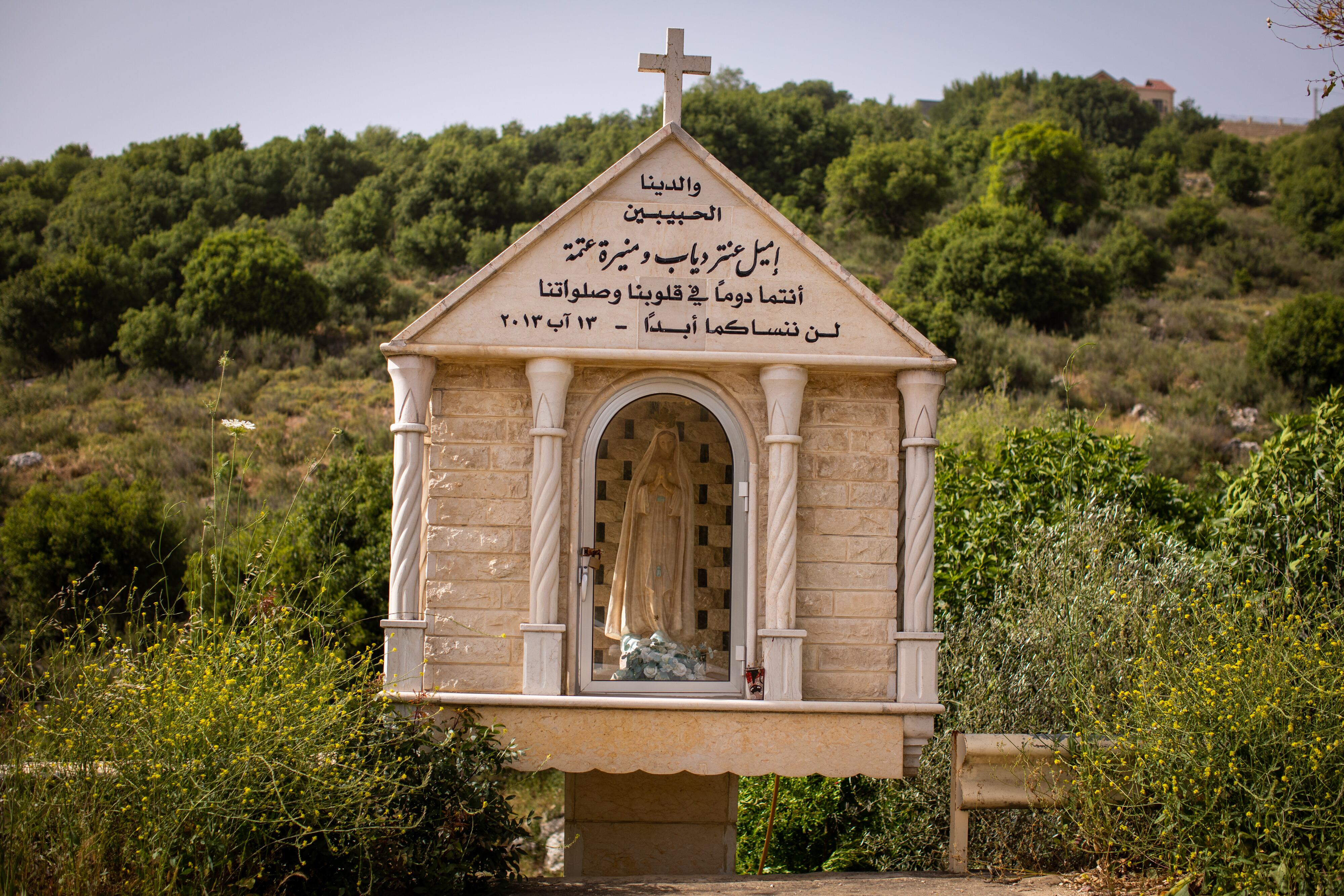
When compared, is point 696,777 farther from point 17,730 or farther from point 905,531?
point 17,730

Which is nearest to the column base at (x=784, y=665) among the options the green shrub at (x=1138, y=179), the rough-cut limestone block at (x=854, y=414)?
the rough-cut limestone block at (x=854, y=414)

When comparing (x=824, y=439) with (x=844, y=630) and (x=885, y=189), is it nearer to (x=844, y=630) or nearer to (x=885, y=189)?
(x=844, y=630)

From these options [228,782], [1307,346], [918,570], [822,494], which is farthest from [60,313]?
[1307,346]

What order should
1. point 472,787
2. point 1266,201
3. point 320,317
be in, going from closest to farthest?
point 472,787 < point 320,317 < point 1266,201

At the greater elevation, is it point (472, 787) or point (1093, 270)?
point (1093, 270)

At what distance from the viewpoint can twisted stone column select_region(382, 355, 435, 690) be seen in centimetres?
693

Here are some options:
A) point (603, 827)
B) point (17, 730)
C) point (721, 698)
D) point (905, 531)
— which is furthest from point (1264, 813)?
point (17, 730)

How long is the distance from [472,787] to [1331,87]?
6199mm

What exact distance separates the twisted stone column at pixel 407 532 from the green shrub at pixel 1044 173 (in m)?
38.6

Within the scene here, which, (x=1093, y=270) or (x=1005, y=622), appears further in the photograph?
(x=1093, y=270)

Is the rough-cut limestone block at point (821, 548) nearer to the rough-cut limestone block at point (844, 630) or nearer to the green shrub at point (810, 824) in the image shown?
the rough-cut limestone block at point (844, 630)

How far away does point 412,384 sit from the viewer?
7023 millimetres

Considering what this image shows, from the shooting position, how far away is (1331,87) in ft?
18.2

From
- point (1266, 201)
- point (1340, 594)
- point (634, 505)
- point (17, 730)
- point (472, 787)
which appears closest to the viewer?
point (17, 730)
